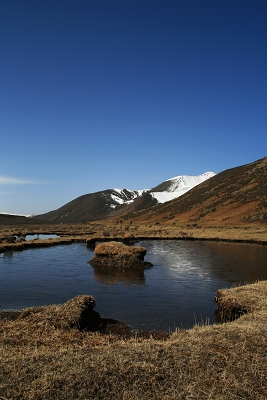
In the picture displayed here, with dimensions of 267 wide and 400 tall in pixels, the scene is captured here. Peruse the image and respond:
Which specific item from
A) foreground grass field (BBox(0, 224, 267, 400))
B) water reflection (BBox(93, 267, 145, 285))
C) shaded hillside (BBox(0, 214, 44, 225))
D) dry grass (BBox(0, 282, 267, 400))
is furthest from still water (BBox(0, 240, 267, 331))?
shaded hillside (BBox(0, 214, 44, 225))

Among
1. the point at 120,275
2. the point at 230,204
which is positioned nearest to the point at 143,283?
the point at 120,275

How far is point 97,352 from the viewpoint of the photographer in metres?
7.04

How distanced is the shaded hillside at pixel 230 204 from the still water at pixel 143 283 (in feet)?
126

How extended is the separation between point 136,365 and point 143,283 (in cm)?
1207

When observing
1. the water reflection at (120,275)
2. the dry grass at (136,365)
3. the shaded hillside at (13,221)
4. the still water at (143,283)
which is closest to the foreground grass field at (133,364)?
the dry grass at (136,365)

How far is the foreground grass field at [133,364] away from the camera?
548 cm

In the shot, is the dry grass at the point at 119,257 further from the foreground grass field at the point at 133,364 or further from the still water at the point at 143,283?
the foreground grass field at the point at 133,364

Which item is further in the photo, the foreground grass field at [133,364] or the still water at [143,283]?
the still water at [143,283]

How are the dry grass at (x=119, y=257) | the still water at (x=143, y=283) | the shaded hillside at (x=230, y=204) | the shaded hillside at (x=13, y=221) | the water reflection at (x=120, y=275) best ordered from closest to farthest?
the still water at (x=143, y=283), the water reflection at (x=120, y=275), the dry grass at (x=119, y=257), the shaded hillside at (x=230, y=204), the shaded hillside at (x=13, y=221)

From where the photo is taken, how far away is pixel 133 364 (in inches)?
249

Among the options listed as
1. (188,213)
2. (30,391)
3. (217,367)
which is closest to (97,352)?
(30,391)

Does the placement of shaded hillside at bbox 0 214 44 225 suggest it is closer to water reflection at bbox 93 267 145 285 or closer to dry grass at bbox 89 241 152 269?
dry grass at bbox 89 241 152 269

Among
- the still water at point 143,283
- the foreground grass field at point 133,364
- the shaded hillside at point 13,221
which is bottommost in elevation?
the still water at point 143,283

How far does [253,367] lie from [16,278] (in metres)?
16.2
